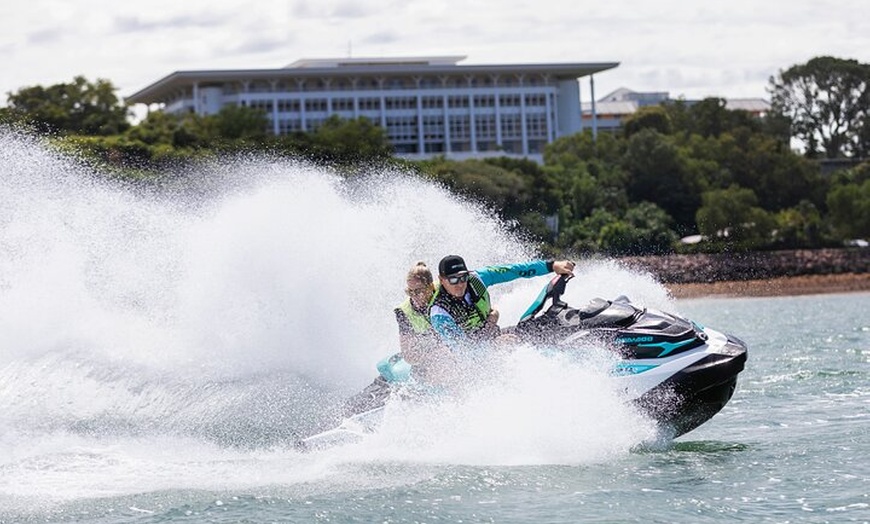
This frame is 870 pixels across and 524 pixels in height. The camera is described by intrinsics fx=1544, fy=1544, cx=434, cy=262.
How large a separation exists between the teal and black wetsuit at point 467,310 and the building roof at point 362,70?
103 metres

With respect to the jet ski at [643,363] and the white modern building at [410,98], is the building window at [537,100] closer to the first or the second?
the white modern building at [410,98]

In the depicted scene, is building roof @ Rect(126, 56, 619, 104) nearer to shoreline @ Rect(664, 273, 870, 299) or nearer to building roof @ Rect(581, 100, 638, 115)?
building roof @ Rect(581, 100, 638, 115)

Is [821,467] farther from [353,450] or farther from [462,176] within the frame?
[462,176]

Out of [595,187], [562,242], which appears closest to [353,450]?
[562,242]

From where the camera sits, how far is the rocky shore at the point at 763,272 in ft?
184

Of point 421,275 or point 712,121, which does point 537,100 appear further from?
point 421,275

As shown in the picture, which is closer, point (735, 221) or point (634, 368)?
point (634, 368)

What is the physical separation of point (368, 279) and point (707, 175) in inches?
2650

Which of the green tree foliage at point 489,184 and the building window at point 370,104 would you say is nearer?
the green tree foliage at point 489,184

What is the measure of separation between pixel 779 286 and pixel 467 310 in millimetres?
48358

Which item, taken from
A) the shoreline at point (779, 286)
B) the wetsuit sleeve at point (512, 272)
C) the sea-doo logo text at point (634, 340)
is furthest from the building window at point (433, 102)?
the sea-doo logo text at point (634, 340)

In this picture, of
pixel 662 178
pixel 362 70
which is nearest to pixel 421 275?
pixel 662 178

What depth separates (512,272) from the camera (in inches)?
485

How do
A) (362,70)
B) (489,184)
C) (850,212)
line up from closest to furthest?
1. (489,184)
2. (850,212)
3. (362,70)
